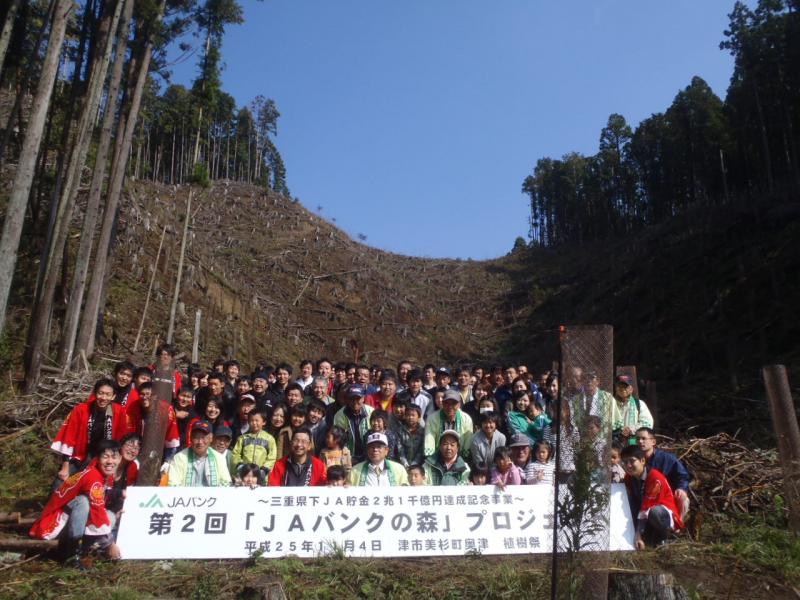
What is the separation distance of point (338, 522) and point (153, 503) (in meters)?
1.58

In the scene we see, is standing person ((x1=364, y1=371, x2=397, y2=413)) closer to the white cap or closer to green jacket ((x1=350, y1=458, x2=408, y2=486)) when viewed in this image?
the white cap

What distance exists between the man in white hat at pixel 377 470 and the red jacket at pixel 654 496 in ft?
7.41

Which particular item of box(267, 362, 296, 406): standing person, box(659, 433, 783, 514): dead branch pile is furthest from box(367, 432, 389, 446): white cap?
box(659, 433, 783, 514): dead branch pile

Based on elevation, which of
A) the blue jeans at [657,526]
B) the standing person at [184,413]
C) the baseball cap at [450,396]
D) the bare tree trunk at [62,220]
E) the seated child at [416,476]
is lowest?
the blue jeans at [657,526]

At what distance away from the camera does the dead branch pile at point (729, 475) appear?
21.6ft

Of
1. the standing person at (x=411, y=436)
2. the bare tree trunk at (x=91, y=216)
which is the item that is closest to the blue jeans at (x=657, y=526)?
the standing person at (x=411, y=436)

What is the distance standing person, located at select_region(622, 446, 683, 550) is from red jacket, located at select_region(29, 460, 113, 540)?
475cm

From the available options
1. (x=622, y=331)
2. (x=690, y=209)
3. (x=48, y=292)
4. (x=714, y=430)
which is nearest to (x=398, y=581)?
(x=48, y=292)

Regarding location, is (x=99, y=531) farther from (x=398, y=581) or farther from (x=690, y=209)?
(x=690, y=209)

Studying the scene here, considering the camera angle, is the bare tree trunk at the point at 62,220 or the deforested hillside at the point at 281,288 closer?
the bare tree trunk at the point at 62,220

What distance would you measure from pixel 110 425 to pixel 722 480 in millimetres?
6741

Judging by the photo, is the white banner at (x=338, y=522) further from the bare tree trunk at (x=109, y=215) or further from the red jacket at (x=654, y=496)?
the bare tree trunk at (x=109, y=215)

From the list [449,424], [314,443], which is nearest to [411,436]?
[449,424]

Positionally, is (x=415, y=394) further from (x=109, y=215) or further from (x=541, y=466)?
(x=109, y=215)
